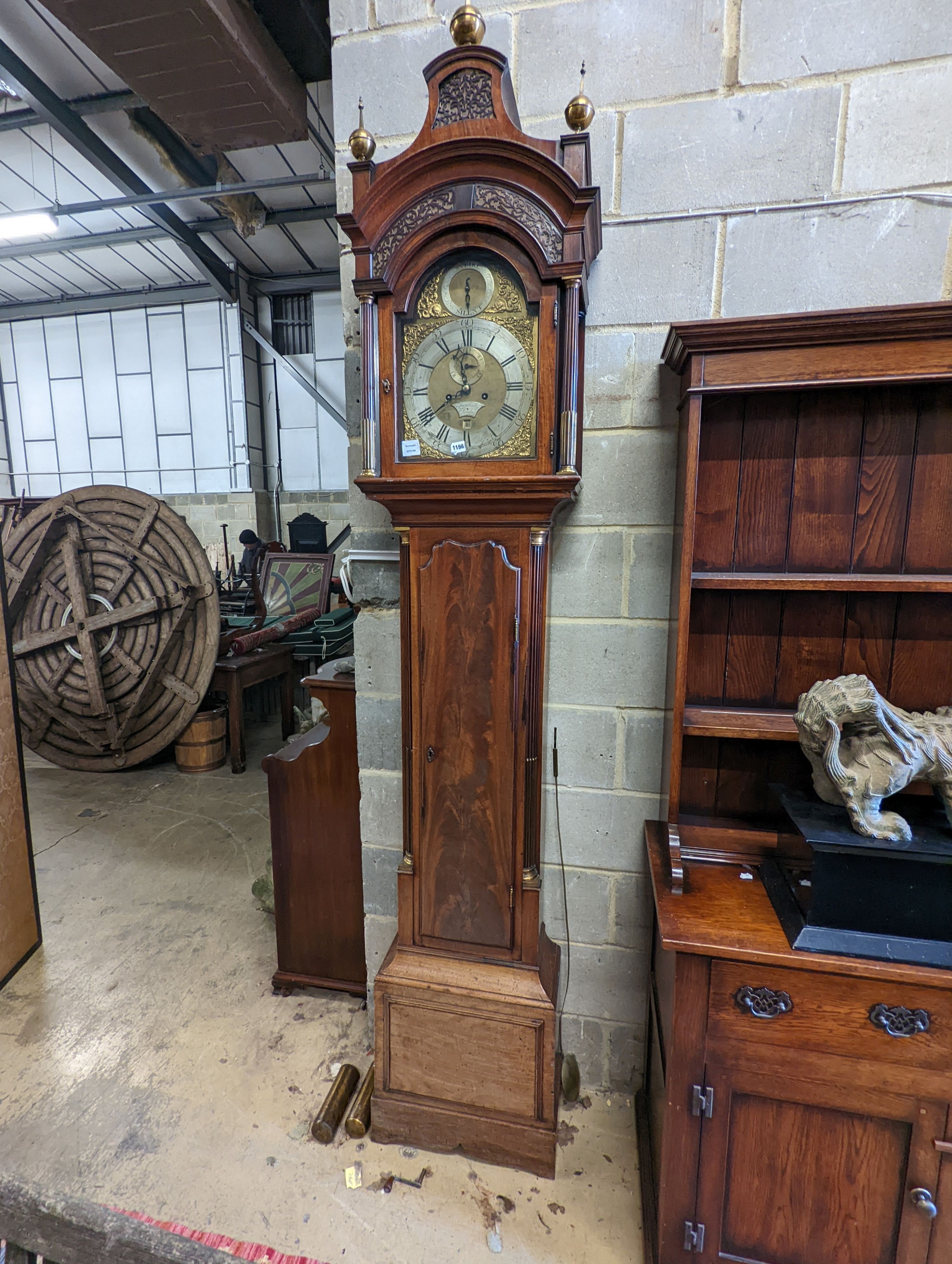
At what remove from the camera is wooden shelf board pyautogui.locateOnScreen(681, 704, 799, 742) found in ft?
4.12

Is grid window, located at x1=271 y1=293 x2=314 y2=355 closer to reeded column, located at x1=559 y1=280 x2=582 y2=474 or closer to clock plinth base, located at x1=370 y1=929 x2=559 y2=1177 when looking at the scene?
reeded column, located at x1=559 y1=280 x2=582 y2=474

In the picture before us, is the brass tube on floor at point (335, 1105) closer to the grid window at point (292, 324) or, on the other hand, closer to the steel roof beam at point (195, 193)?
the steel roof beam at point (195, 193)

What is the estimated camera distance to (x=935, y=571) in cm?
129

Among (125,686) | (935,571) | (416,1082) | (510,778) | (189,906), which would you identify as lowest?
(189,906)

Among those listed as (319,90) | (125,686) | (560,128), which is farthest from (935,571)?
(319,90)

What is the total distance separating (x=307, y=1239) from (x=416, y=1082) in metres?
0.35

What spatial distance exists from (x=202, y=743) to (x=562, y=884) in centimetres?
311

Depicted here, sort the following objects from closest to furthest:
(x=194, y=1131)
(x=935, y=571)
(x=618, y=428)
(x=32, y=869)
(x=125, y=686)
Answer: (x=935, y=571) → (x=618, y=428) → (x=194, y=1131) → (x=32, y=869) → (x=125, y=686)

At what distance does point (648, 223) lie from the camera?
1.35 meters

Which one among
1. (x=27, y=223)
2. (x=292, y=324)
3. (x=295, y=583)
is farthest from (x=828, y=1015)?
(x=292, y=324)

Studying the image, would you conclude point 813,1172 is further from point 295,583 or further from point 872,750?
point 295,583

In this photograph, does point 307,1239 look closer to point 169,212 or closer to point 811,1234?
point 811,1234

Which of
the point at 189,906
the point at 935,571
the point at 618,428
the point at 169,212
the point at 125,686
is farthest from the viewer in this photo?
the point at 169,212

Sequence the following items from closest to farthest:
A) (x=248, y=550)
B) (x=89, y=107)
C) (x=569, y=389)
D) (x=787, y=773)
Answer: (x=569, y=389)
(x=787, y=773)
(x=89, y=107)
(x=248, y=550)
